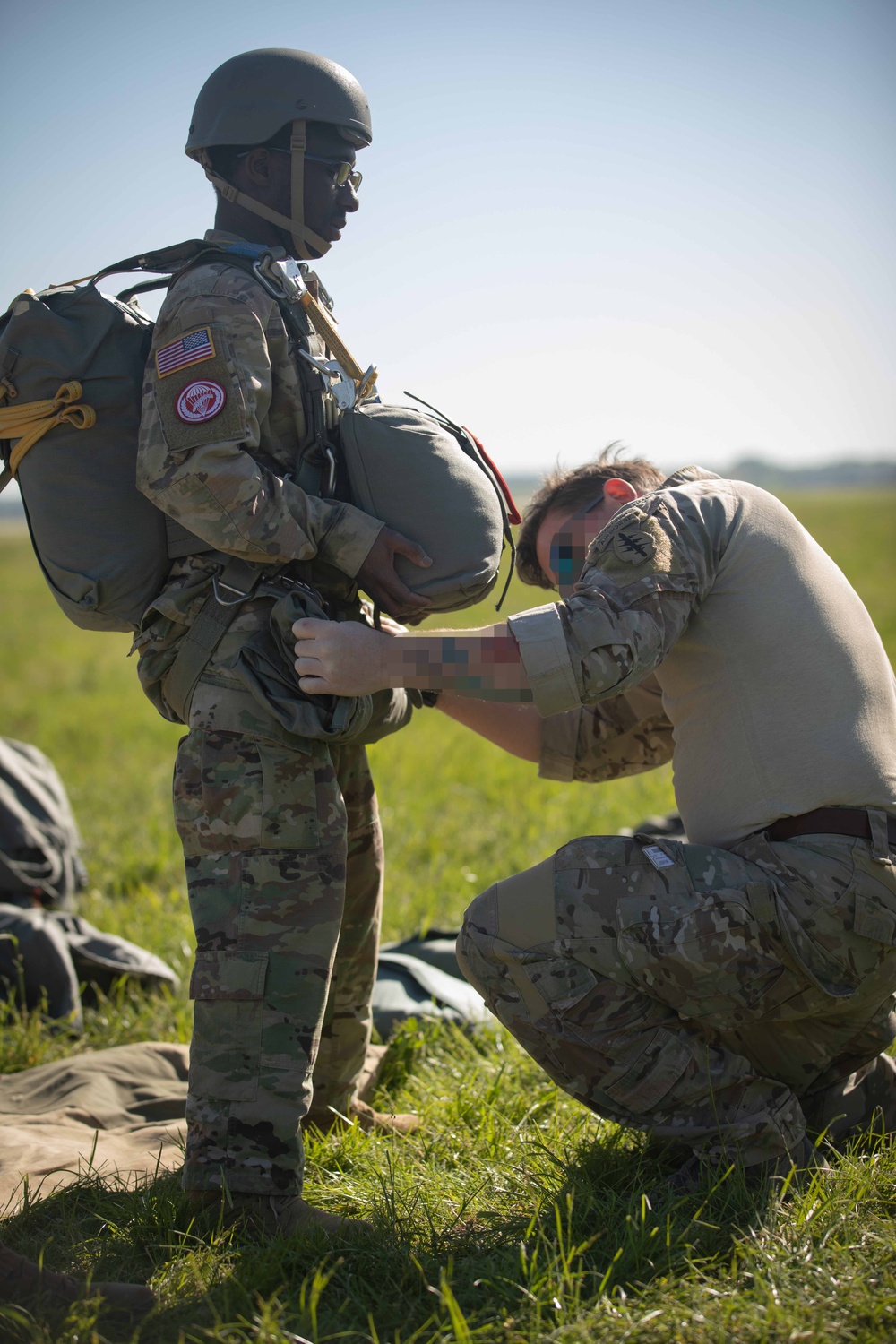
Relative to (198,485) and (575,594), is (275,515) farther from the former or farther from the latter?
(575,594)

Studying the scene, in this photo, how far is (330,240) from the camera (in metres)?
3.07

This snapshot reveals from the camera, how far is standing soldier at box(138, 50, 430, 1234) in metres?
2.62

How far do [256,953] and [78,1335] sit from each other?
0.85 metres

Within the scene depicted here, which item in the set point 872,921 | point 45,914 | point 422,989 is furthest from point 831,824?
point 45,914

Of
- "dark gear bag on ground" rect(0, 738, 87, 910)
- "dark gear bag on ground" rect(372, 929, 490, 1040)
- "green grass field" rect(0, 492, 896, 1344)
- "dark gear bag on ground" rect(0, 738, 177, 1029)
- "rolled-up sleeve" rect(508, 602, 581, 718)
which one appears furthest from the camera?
"dark gear bag on ground" rect(0, 738, 87, 910)

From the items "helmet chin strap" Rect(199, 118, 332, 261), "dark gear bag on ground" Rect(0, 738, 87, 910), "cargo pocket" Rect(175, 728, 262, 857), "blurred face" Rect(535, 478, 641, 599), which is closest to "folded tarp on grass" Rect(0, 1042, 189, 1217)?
"cargo pocket" Rect(175, 728, 262, 857)

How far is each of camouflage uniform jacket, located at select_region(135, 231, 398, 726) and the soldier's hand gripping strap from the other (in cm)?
4

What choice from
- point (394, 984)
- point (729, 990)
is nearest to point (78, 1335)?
point (729, 990)

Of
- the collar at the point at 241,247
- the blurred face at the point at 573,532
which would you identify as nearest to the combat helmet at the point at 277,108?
the collar at the point at 241,247

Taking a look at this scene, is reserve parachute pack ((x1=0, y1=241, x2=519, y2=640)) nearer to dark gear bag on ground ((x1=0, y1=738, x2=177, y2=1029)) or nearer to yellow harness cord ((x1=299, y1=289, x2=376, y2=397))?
yellow harness cord ((x1=299, y1=289, x2=376, y2=397))

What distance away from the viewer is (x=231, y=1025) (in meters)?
2.66

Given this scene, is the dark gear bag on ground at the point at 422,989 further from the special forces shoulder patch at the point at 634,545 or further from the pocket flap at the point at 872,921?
the special forces shoulder patch at the point at 634,545

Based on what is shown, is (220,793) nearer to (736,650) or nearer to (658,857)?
(658,857)

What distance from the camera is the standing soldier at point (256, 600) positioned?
2.62m
